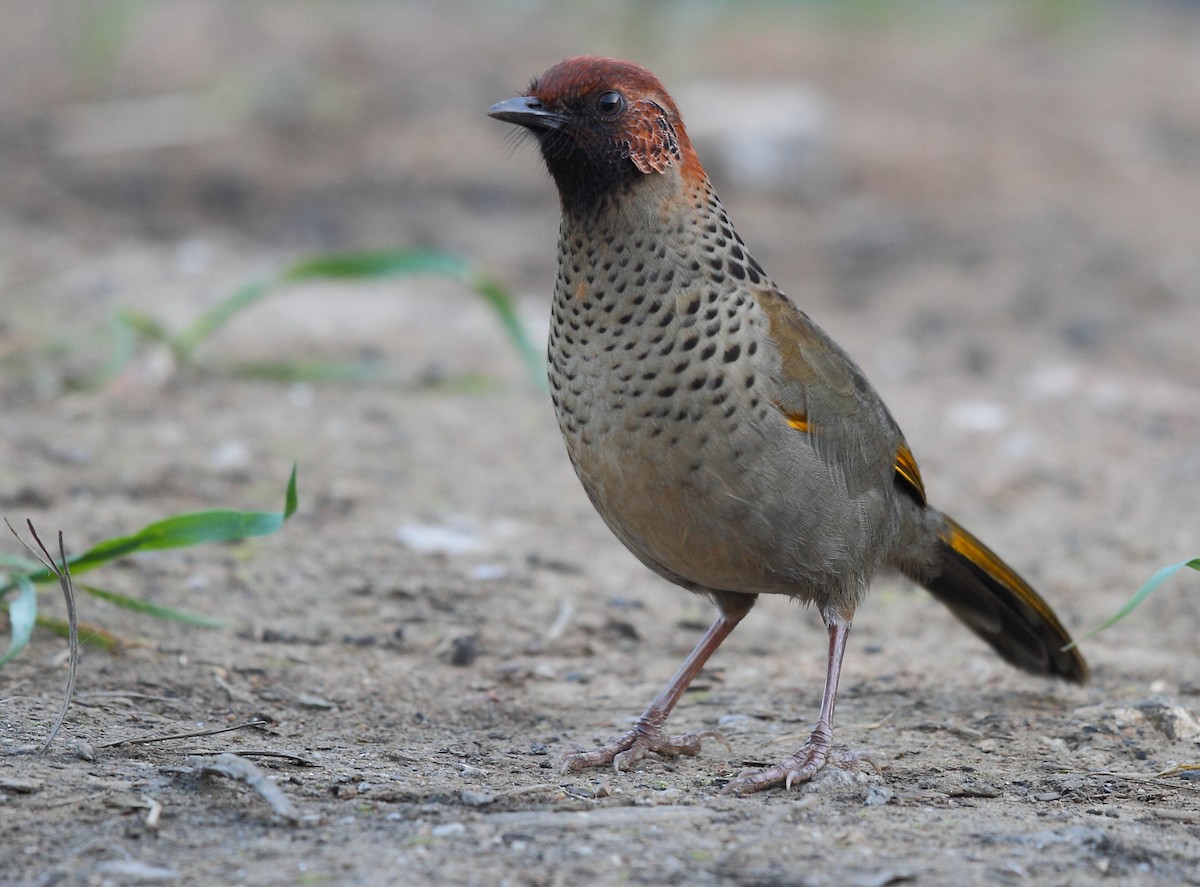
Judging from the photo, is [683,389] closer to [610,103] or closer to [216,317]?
[610,103]

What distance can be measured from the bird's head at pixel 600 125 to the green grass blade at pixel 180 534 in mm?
1179

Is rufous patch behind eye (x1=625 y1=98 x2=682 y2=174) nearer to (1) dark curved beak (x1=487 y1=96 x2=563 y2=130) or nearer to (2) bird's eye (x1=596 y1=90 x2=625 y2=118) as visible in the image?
(2) bird's eye (x1=596 y1=90 x2=625 y2=118)

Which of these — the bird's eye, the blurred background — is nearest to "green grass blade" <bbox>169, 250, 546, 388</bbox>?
the blurred background

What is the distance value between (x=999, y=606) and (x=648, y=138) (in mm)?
1911

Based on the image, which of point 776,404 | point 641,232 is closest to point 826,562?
point 776,404

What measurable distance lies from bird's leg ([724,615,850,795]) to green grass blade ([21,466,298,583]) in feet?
4.56

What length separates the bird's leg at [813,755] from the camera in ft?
12.0

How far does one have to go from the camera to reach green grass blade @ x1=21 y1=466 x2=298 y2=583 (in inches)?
157

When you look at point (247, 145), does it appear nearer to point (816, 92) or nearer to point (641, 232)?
point (816, 92)

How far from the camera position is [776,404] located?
12.8 ft

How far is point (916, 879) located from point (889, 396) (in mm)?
4768

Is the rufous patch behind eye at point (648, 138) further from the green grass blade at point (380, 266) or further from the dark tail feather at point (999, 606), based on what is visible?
the green grass blade at point (380, 266)

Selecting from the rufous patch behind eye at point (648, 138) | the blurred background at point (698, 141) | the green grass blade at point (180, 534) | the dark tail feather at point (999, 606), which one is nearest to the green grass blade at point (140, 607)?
the green grass blade at point (180, 534)

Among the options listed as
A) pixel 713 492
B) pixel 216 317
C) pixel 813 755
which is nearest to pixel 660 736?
pixel 813 755
